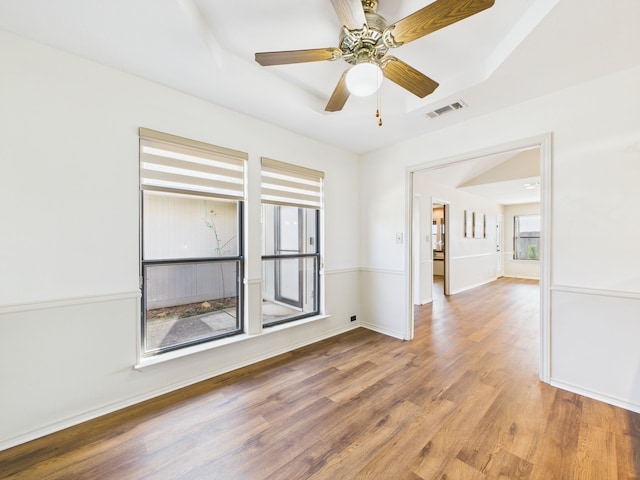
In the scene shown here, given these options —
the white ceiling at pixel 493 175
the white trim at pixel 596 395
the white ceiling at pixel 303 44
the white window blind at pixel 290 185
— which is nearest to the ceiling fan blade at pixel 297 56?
the white ceiling at pixel 303 44

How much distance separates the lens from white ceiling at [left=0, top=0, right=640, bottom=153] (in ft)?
5.30

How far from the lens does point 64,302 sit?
1.91 metres

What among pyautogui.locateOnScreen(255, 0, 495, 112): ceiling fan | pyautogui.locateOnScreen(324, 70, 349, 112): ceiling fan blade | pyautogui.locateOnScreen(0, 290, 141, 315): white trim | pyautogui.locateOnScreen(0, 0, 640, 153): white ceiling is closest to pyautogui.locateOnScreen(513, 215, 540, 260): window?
pyautogui.locateOnScreen(0, 0, 640, 153): white ceiling

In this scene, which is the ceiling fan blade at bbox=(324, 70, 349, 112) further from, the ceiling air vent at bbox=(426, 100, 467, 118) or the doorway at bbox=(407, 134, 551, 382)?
the doorway at bbox=(407, 134, 551, 382)

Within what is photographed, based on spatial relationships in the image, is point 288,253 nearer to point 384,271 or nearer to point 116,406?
point 384,271

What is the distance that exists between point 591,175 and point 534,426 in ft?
6.66

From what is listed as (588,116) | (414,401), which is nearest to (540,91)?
(588,116)

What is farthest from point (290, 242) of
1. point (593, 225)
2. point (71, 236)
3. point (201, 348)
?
point (593, 225)

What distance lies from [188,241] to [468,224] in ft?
22.3

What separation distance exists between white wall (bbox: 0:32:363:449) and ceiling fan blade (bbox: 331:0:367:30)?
165 cm

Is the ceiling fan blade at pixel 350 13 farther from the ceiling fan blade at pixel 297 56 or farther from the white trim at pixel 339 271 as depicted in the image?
the white trim at pixel 339 271

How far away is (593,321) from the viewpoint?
7.36ft

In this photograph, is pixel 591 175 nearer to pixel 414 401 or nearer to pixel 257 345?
pixel 414 401

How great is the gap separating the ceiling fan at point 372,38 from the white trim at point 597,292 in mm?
2105
